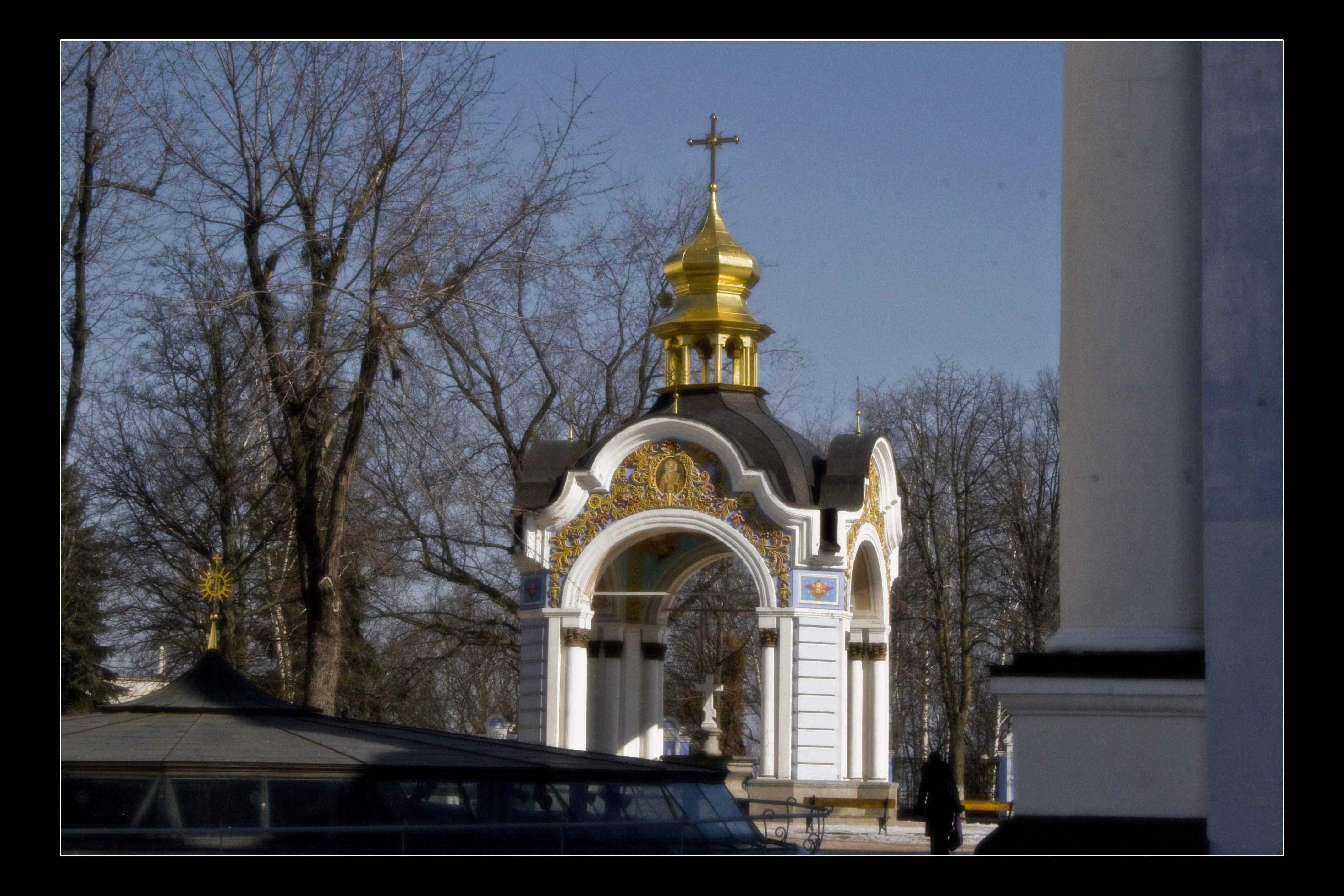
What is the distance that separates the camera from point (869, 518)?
20.7 m

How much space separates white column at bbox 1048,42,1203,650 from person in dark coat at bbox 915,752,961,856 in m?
7.62

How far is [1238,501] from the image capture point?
638cm

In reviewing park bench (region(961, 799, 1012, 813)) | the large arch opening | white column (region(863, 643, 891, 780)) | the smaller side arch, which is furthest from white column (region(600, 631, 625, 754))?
park bench (region(961, 799, 1012, 813))

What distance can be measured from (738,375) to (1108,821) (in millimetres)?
15981

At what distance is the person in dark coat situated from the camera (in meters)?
14.2

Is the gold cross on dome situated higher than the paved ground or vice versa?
the gold cross on dome

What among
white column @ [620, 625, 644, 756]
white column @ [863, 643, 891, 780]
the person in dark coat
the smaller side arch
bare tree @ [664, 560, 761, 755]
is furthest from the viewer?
bare tree @ [664, 560, 761, 755]

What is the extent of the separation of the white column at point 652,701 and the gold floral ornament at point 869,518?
2.94m

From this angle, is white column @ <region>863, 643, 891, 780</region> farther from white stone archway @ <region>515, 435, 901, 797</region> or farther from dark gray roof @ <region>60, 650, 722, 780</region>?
dark gray roof @ <region>60, 650, 722, 780</region>

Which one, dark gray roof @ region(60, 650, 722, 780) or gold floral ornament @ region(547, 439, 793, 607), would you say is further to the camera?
gold floral ornament @ region(547, 439, 793, 607)

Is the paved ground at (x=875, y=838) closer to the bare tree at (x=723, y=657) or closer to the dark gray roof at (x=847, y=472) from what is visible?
the dark gray roof at (x=847, y=472)

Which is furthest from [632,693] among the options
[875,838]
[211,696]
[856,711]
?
[211,696]

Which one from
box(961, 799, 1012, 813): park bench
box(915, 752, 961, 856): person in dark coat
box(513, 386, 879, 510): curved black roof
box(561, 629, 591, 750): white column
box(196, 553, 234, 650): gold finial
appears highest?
box(513, 386, 879, 510): curved black roof

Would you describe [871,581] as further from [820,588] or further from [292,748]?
[292,748]
